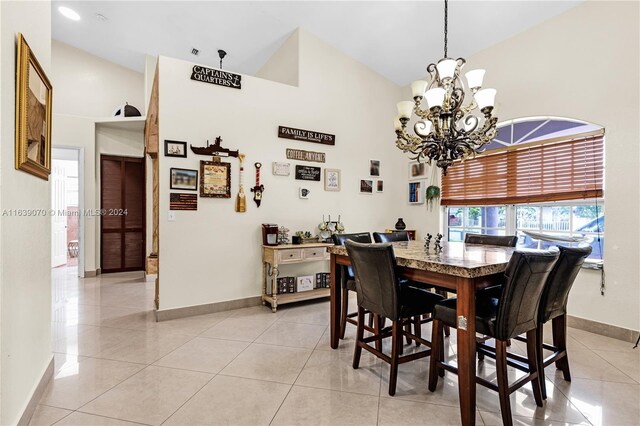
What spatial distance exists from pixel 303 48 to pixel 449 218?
10.8 ft

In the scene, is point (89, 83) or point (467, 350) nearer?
point (467, 350)

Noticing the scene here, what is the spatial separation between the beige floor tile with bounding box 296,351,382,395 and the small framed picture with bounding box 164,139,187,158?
2592 millimetres

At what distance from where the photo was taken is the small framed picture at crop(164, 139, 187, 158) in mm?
3461

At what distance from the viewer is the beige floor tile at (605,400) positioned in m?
1.81

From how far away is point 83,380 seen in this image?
2.20 m

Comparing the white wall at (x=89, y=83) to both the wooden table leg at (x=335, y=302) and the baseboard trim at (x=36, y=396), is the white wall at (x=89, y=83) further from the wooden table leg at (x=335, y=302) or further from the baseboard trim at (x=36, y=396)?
the wooden table leg at (x=335, y=302)

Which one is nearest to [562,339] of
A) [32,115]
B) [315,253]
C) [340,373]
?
[340,373]

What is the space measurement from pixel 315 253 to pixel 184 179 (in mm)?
1827

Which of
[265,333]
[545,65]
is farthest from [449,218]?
[265,333]

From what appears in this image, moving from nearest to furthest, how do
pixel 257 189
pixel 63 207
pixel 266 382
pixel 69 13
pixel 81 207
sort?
pixel 266 382 < pixel 257 189 < pixel 69 13 < pixel 81 207 < pixel 63 207

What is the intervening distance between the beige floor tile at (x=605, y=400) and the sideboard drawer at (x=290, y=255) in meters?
2.70

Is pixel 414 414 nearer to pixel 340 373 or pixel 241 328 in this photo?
pixel 340 373

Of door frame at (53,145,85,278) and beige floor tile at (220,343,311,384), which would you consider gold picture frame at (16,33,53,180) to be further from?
door frame at (53,145,85,278)

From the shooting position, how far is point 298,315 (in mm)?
3672
